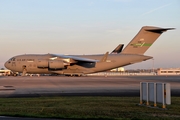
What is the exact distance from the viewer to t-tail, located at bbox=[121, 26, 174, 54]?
174ft

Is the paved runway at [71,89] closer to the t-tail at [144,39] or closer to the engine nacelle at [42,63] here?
the t-tail at [144,39]

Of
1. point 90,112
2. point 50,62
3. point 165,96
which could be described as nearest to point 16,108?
point 90,112

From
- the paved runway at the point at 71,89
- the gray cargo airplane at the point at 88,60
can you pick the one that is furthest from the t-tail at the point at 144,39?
the paved runway at the point at 71,89

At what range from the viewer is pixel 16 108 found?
14617mm

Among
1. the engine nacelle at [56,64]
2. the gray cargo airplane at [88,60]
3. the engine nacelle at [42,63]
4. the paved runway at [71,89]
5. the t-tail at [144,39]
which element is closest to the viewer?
the paved runway at [71,89]

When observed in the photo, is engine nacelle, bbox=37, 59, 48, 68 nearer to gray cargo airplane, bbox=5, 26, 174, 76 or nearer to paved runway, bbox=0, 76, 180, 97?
gray cargo airplane, bbox=5, 26, 174, 76

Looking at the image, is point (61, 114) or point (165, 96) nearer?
point (61, 114)

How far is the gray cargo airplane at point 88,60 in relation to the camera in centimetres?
5381

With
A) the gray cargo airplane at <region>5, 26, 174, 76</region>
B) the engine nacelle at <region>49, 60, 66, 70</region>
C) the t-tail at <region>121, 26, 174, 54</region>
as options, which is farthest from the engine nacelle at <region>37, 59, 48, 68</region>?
the t-tail at <region>121, 26, 174, 54</region>

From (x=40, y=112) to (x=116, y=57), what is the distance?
42833 mm

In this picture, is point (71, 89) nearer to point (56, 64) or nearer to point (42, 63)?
point (56, 64)

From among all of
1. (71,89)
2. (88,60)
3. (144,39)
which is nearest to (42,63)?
(88,60)

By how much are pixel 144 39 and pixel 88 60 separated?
33.9ft

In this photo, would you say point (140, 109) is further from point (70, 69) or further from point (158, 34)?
point (70, 69)
